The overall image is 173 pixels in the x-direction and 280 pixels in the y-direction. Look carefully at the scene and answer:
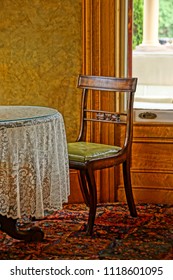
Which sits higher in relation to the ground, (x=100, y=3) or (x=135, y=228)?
(x=100, y=3)

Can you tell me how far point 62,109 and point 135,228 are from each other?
1.08m

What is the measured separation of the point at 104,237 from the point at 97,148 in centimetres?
58

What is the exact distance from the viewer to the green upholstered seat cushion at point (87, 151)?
4.24m

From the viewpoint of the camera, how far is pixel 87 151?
4305 mm

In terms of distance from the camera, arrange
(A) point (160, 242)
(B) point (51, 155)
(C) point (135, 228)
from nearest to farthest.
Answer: (B) point (51, 155), (A) point (160, 242), (C) point (135, 228)

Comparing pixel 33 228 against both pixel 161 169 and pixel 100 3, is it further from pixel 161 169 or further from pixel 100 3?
pixel 100 3

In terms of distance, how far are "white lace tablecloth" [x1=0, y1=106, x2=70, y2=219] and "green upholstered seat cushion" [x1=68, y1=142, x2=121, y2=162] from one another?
0.31 meters

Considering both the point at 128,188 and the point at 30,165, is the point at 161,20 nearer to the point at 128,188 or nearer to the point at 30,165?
the point at 128,188

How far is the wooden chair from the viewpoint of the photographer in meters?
4.24

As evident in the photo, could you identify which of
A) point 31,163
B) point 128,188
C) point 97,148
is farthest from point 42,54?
point 31,163

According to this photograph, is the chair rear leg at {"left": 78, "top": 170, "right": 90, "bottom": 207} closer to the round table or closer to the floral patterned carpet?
the floral patterned carpet

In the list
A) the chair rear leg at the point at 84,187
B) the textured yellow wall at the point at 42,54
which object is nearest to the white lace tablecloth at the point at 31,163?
the chair rear leg at the point at 84,187

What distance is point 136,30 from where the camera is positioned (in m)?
5.20
